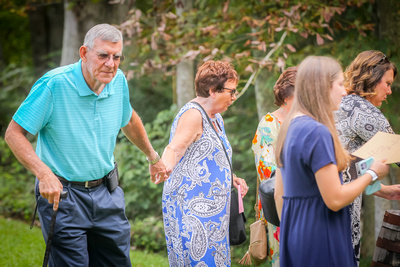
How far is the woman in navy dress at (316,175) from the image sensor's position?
2.41m

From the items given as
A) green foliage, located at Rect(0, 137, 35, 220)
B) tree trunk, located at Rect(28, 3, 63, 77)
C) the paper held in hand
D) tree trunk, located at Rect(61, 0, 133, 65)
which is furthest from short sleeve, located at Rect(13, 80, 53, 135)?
tree trunk, located at Rect(28, 3, 63, 77)

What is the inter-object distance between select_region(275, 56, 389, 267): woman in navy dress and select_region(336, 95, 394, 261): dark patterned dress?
3.41 feet

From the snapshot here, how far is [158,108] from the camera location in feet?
31.5

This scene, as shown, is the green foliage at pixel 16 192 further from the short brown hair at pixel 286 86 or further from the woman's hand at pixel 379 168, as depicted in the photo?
the woman's hand at pixel 379 168

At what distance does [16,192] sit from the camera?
1072 cm

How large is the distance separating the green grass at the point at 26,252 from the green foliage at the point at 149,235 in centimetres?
36

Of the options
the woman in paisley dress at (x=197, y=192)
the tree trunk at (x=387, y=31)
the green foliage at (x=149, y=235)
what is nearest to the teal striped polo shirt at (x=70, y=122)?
the woman in paisley dress at (x=197, y=192)

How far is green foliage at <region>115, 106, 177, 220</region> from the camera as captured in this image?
757cm

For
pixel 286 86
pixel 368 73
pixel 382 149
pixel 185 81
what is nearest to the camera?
pixel 382 149

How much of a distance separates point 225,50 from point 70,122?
3.61 m

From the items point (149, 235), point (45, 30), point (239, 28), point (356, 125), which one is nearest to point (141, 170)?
point (149, 235)

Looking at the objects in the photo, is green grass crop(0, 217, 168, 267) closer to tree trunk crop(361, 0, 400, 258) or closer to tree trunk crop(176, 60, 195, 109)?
tree trunk crop(176, 60, 195, 109)

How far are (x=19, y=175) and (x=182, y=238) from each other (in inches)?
341

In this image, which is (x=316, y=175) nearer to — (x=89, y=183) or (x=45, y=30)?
(x=89, y=183)
